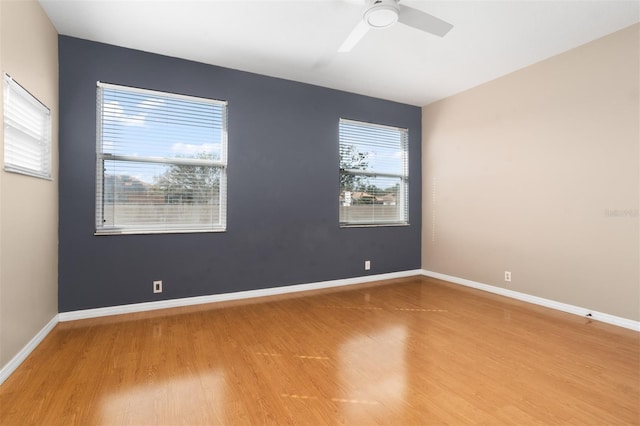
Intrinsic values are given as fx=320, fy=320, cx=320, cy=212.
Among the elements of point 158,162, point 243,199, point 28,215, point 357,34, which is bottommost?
point 28,215

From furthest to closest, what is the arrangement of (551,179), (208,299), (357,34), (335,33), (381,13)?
(208,299)
(551,179)
(335,33)
(357,34)
(381,13)

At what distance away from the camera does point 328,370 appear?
212 centimetres

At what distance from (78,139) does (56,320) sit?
167 cm

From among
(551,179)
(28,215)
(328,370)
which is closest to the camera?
(328,370)

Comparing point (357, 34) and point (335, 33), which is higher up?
point (335, 33)

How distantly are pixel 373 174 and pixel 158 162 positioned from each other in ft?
9.25

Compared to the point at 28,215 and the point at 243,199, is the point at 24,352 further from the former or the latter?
the point at 243,199

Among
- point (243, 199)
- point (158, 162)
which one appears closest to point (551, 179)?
point (243, 199)

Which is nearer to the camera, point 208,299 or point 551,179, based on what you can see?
point 551,179

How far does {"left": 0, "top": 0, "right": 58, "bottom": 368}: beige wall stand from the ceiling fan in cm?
232

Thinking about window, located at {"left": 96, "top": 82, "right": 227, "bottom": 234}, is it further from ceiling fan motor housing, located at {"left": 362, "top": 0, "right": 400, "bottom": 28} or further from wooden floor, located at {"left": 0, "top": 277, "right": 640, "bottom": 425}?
ceiling fan motor housing, located at {"left": 362, "top": 0, "right": 400, "bottom": 28}

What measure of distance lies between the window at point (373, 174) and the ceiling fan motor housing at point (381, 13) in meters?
2.11

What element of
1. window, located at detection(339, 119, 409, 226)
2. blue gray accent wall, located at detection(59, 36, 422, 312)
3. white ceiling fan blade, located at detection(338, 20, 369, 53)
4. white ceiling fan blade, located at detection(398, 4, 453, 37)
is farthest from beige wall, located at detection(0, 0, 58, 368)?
window, located at detection(339, 119, 409, 226)

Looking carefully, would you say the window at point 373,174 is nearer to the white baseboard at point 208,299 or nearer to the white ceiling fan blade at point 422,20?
the white baseboard at point 208,299
